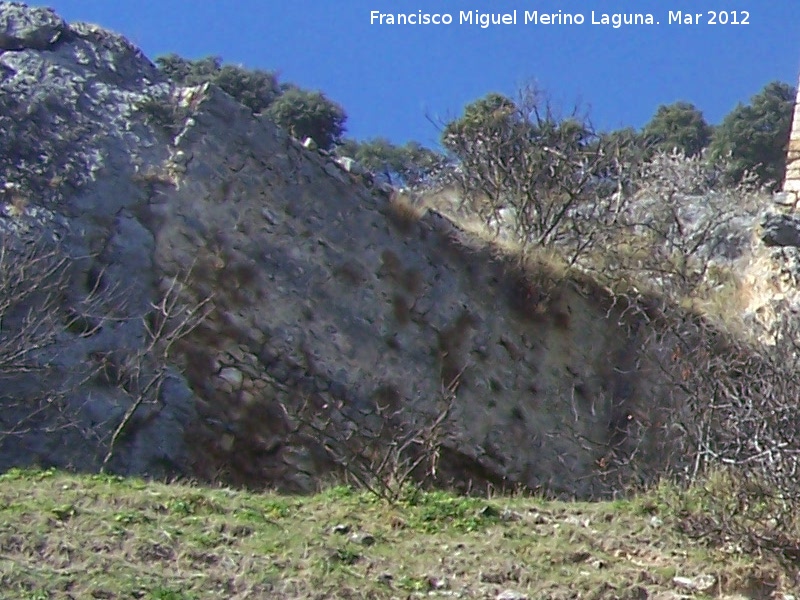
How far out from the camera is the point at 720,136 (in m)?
29.2

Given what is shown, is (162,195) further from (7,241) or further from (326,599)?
(326,599)

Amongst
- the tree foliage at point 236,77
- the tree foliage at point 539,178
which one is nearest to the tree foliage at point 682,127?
the tree foliage at point 236,77

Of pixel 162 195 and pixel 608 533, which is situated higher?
pixel 162 195

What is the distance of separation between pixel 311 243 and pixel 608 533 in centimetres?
524

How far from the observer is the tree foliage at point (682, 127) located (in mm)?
30594

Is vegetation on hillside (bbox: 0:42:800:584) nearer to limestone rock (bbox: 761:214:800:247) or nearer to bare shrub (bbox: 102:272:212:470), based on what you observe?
bare shrub (bbox: 102:272:212:470)

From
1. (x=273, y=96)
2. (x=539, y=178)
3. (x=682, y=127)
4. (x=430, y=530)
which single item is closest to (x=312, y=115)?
(x=273, y=96)

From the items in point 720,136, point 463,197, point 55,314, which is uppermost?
point 720,136

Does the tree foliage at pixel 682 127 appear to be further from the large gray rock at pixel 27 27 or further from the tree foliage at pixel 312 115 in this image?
the large gray rock at pixel 27 27

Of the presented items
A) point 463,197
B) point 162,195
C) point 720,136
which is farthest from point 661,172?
point 162,195

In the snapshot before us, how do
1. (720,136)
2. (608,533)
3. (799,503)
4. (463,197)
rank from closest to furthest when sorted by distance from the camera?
1. (799,503)
2. (608,533)
3. (463,197)
4. (720,136)

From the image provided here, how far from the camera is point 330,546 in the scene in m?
4.85

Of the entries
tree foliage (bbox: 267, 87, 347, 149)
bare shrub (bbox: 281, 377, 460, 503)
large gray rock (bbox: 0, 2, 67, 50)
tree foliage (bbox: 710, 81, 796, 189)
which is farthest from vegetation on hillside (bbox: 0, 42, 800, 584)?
tree foliage (bbox: 710, 81, 796, 189)

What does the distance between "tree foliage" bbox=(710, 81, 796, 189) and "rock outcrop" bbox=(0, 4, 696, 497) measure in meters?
17.1
